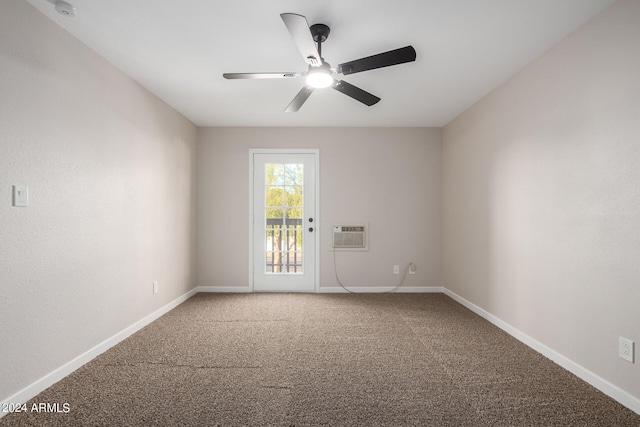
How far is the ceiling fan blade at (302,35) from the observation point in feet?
5.33

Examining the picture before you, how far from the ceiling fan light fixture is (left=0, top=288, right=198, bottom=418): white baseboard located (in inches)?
99.3

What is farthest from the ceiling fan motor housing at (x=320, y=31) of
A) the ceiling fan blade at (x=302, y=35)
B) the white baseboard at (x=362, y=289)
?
the white baseboard at (x=362, y=289)

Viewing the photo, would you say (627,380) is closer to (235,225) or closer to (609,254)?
(609,254)

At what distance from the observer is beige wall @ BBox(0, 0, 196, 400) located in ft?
5.88

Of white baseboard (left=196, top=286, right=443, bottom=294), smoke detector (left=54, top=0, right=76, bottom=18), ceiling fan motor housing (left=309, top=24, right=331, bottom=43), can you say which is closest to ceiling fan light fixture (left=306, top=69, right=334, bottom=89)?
ceiling fan motor housing (left=309, top=24, right=331, bottom=43)

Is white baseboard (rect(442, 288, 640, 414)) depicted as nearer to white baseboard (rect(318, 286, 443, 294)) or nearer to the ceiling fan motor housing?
white baseboard (rect(318, 286, 443, 294))

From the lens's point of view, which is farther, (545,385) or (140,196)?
(140,196)

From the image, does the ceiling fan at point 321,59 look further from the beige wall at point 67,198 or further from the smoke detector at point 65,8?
the beige wall at point 67,198

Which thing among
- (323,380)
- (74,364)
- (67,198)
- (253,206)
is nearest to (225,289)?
(253,206)

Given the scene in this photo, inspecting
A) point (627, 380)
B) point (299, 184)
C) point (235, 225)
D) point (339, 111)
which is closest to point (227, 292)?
point (235, 225)

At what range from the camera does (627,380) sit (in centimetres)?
183

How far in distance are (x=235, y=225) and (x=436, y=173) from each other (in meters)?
2.90

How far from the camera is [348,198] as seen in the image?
4488mm

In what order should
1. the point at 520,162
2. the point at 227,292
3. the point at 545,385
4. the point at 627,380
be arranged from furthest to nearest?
the point at 227,292 → the point at 520,162 → the point at 545,385 → the point at 627,380
